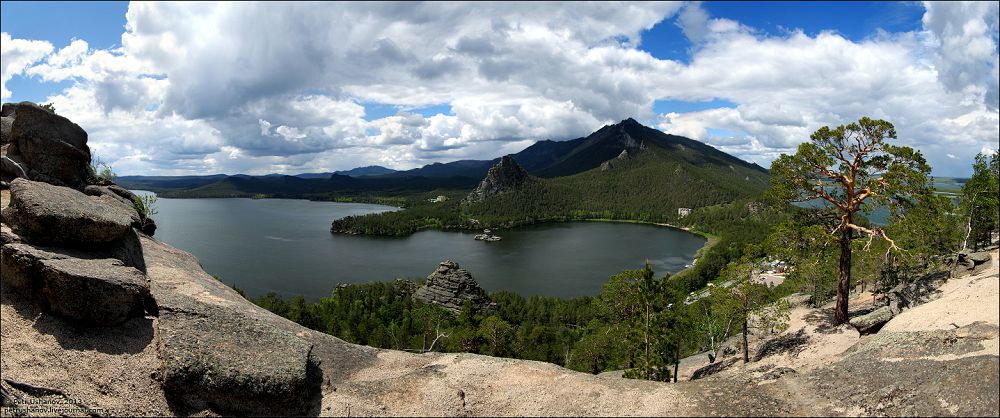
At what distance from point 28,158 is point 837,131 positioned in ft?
139

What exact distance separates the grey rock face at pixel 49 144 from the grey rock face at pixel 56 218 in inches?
289

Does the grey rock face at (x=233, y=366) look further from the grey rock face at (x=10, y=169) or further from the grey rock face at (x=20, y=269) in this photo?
the grey rock face at (x=10, y=169)

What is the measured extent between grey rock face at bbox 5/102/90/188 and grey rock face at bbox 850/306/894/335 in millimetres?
42260

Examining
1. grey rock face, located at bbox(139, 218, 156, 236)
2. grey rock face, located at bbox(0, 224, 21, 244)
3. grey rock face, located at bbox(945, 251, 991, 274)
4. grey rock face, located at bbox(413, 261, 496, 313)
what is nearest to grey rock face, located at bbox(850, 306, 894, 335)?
grey rock face, located at bbox(945, 251, 991, 274)

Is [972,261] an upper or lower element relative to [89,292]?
upper

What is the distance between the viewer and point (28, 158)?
84.1 ft

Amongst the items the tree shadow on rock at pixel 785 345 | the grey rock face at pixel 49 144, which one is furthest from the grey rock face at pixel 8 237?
the tree shadow on rock at pixel 785 345

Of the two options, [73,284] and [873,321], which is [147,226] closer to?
[73,284]

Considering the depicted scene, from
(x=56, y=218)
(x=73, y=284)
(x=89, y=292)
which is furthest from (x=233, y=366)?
(x=56, y=218)

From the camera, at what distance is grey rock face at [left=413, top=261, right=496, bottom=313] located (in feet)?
279

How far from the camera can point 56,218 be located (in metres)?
18.2

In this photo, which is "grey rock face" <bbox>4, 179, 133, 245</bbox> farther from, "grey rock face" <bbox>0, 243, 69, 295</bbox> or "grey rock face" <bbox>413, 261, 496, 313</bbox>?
"grey rock face" <bbox>413, 261, 496, 313</bbox>

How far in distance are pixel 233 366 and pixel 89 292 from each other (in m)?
5.88

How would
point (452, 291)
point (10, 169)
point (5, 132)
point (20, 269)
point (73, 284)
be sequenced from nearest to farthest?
point (73, 284)
point (20, 269)
point (10, 169)
point (5, 132)
point (452, 291)
